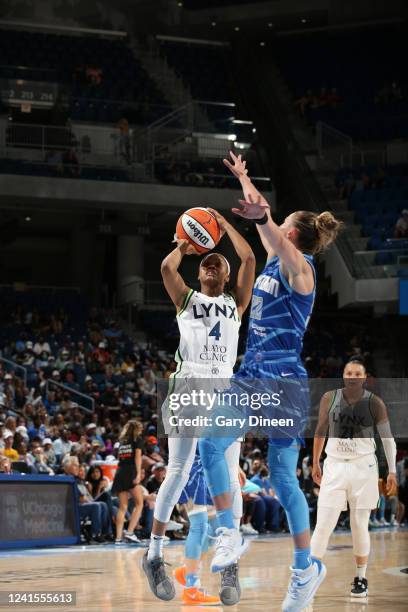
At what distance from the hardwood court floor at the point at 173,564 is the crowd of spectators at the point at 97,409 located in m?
2.01

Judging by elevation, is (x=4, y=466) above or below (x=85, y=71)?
below

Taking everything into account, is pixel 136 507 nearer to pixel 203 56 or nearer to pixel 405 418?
pixel 405 418

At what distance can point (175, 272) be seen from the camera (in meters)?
7.42

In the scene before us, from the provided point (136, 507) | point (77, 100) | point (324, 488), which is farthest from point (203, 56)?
point (324, 488)

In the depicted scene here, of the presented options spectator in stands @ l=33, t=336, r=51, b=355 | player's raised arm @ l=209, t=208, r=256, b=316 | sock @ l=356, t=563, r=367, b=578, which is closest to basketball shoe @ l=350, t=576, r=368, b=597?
sock @ l=356, t=563, r=367, b=578

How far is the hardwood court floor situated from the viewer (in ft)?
26.1

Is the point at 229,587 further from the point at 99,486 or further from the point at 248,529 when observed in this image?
the point at 248,529

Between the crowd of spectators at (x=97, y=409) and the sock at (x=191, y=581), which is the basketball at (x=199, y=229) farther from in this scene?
the crowd of spectators at (x=97, y=409)

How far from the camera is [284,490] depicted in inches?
263

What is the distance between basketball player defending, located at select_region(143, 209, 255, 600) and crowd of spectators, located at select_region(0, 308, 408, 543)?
8.37m

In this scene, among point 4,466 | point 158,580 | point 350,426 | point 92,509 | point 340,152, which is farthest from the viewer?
point 340,152

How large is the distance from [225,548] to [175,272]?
1.86m

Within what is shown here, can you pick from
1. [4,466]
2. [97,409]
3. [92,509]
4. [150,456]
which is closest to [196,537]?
[4,466]

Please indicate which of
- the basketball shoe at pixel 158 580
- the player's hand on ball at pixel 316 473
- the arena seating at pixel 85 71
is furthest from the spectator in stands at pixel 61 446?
the arena seating at pixel 85 71
